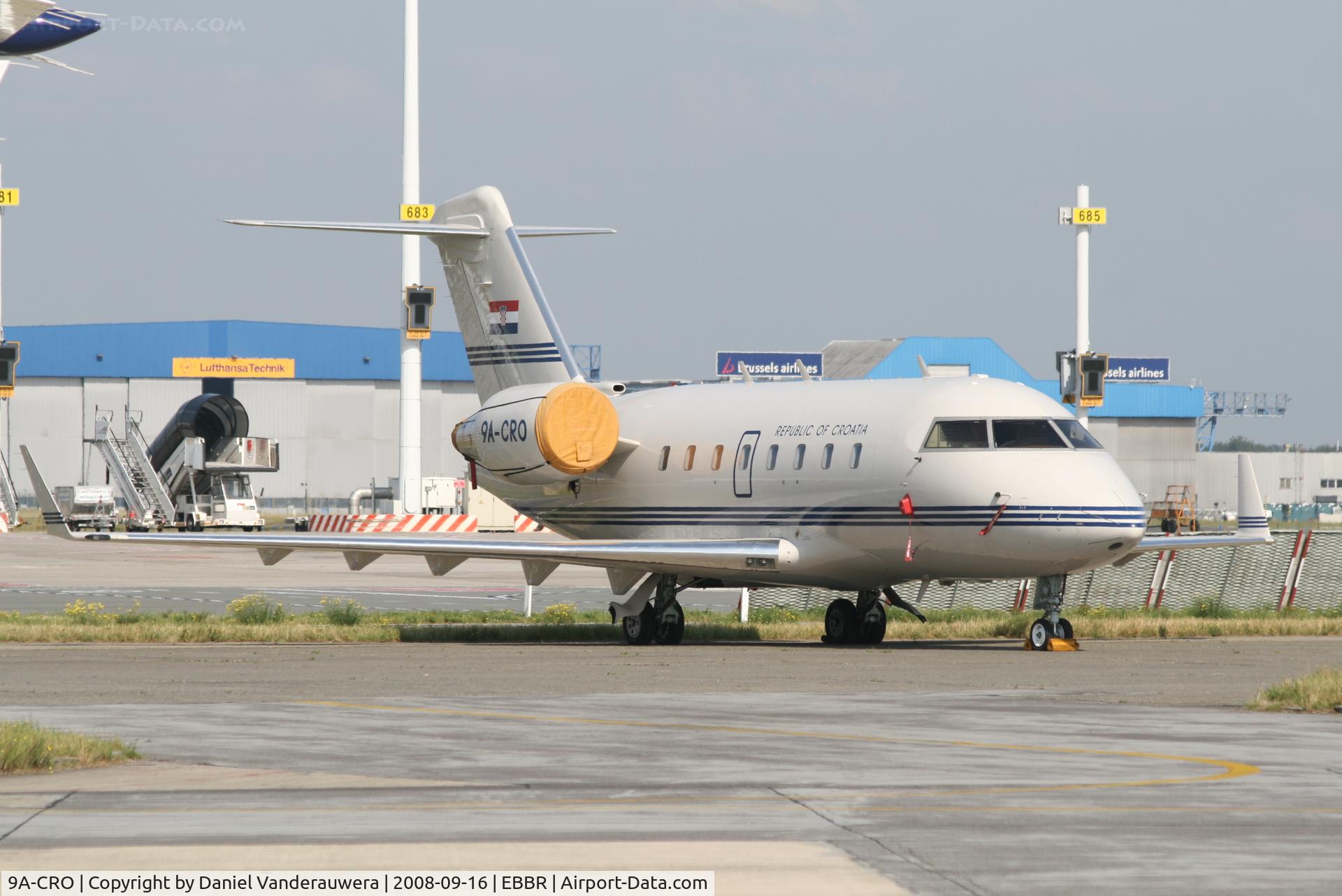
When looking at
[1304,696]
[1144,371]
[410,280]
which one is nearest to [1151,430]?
[1144,371]

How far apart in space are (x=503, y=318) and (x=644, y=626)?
6626 mm

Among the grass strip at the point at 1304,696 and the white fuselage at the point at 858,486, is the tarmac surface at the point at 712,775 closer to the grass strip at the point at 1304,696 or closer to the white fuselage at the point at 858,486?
the grass strip at the point at 1304,696

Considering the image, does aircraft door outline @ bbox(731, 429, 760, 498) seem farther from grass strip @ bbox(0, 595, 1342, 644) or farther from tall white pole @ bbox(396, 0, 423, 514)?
tall white pole @ bbox(396, 0, 423, 514)

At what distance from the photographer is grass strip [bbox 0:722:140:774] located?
36.4 feet

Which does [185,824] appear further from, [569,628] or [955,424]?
[569,628]

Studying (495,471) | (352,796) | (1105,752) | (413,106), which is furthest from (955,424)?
(413,106)

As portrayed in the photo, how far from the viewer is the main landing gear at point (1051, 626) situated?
74.4ft

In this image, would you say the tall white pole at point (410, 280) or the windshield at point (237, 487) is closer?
the tall white pole at point (410, 280)

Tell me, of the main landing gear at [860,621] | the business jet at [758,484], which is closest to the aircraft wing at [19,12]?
the business jet at [758,484]

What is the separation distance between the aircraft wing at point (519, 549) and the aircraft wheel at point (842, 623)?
4.58 ft

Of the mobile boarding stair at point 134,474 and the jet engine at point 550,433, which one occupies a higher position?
the jet engine at point 550,433

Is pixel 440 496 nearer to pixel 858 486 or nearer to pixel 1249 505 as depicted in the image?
pixel 1249 505

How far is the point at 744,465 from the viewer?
995 inches
